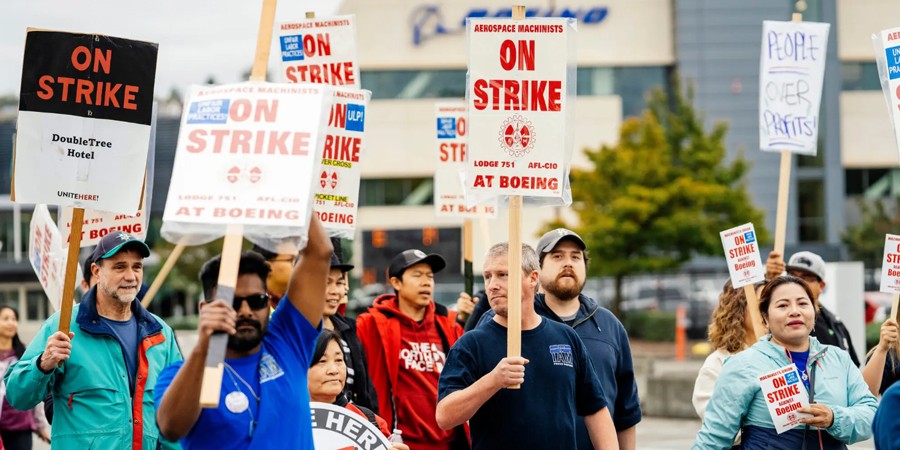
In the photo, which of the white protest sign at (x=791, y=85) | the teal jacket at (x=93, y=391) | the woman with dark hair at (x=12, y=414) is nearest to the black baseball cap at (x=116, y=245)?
the teal jacket at (x=93, y=391)

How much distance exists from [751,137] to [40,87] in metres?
48.9

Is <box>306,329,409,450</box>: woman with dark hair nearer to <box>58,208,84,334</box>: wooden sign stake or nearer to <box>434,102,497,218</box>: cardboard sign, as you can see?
<box>58,208,84,334</box>: wooden sign stake

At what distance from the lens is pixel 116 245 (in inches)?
256

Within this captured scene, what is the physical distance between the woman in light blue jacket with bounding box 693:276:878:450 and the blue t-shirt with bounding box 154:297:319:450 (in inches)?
106

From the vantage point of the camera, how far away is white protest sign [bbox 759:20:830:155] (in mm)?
9250

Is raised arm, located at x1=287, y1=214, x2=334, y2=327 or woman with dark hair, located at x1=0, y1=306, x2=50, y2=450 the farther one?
woman with dark hair, located at x1=0, y1=306, x2=50, y2=450

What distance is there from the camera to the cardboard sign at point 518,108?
20.8 feet

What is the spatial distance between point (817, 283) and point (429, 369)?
9.49 feet

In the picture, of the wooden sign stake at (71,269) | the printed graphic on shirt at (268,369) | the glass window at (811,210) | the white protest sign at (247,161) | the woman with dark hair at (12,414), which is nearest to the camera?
the white protest sign at (247,161)

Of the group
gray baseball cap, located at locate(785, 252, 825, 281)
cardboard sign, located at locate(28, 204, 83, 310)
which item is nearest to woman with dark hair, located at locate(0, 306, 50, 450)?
cardboard sign, located at locate(28, 204, 83, 310)

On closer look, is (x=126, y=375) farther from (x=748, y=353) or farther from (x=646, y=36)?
(x=646, y=36)

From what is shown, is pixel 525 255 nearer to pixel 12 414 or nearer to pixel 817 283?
pixel 817 283

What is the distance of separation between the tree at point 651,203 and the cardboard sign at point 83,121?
94.9ft

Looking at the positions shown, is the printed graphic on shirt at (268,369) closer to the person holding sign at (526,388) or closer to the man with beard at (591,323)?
the person holding sign at (526,388)
